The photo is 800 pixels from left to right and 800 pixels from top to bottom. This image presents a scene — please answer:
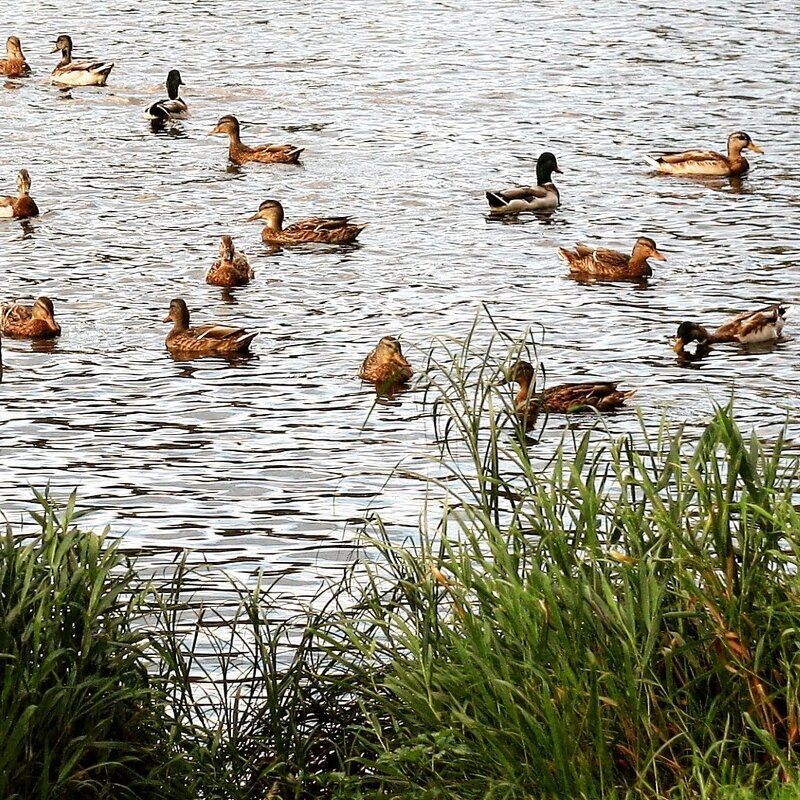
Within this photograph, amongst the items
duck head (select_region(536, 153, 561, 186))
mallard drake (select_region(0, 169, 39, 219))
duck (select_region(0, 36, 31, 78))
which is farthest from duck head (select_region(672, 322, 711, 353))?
duck (select_region(0, 36, 31, 78))

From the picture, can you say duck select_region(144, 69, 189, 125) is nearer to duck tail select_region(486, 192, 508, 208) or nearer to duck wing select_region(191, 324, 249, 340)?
duck tail select_region(486, 192, 508, 208)

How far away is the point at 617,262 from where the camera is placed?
15664 mm

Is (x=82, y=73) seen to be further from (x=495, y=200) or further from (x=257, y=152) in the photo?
(x=495, y=200)

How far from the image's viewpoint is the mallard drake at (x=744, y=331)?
43.9ft

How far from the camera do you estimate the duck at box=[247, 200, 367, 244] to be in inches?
663

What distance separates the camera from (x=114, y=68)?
26.9 metres

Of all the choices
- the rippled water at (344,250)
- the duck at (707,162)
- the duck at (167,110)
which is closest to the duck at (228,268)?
the rippled water at (344,250)

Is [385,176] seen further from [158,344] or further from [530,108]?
[158,344]

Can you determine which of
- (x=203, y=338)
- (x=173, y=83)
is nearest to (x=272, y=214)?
(x=203, y=338)

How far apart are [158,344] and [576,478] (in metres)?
8.33

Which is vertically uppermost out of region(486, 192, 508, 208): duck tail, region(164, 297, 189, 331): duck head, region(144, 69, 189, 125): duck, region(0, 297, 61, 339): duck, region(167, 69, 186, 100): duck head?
region(167, 69, 186, 100): duck head

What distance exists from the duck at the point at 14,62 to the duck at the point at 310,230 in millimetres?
10743

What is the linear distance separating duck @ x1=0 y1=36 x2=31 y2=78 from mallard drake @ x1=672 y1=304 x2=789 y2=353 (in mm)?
15754

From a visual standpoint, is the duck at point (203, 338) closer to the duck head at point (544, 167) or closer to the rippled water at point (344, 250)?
the rippled water at point (344, 250)
